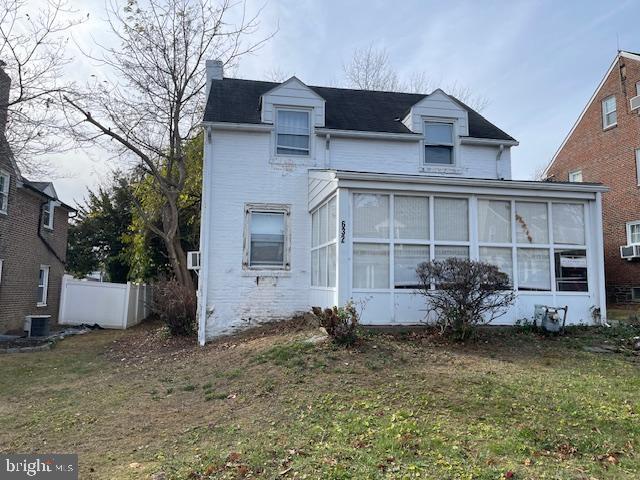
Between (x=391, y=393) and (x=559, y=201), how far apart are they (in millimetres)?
6333

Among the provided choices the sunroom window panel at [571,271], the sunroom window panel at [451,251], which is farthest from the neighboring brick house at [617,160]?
the sunroom window panel at [451,251]

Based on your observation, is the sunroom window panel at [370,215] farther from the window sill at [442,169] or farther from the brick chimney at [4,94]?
the brick chimney at [4,94]

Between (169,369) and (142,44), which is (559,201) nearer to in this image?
(169,369)

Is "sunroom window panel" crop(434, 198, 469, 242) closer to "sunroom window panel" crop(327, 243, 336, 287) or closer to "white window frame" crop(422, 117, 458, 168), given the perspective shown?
"sunroom window panel" crop(327, 243, 336, 287)

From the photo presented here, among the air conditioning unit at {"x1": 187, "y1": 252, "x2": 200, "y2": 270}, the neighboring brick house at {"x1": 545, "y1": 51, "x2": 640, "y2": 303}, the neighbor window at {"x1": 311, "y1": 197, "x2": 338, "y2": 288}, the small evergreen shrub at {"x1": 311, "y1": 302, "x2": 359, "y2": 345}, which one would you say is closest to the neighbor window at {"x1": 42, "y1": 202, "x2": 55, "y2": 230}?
the air conditioning unit at {"x1": 187, "y1": 252, "x2": 200, "y2": 270}

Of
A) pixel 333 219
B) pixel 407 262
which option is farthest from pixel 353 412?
pixel 333 219

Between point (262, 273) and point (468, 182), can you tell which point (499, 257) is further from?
point (262, 273)

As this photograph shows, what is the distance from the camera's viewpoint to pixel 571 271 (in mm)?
9547

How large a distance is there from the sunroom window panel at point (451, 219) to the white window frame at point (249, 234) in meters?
3.92

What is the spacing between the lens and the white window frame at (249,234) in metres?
11.4

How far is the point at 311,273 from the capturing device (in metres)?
11.4

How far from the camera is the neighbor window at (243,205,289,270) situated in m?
11.5

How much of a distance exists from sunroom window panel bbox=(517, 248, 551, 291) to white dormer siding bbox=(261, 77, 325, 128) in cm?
593

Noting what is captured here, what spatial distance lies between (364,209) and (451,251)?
193 centimetres
